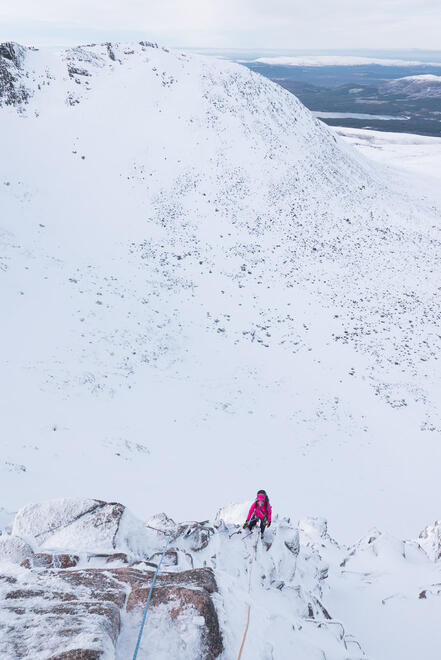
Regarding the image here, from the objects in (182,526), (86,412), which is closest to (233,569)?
(182,526)

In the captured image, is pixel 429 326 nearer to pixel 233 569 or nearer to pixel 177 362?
pixel 177 362

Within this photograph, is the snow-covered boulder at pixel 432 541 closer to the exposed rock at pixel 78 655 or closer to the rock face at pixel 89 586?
the rock face at pixel 89 586

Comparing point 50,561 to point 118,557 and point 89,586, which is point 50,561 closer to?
point 118,557

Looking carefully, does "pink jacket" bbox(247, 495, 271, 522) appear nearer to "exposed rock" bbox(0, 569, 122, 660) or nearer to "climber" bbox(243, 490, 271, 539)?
"climber" bbox(243, 490, 271, 539)

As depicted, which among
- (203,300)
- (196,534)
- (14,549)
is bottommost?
(196,534)

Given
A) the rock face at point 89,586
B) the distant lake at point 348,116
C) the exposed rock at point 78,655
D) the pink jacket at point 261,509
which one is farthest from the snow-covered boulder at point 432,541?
the distant lake at point 348,116

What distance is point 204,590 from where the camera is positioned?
581 centimetres

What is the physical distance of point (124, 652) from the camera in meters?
4.83

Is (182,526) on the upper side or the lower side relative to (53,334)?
lower

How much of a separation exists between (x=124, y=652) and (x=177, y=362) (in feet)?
45.9

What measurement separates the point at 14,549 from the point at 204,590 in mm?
3623

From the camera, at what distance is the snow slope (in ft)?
44.5

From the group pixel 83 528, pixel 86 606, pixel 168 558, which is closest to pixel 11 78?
pixel 83 528

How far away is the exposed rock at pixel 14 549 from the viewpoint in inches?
262
